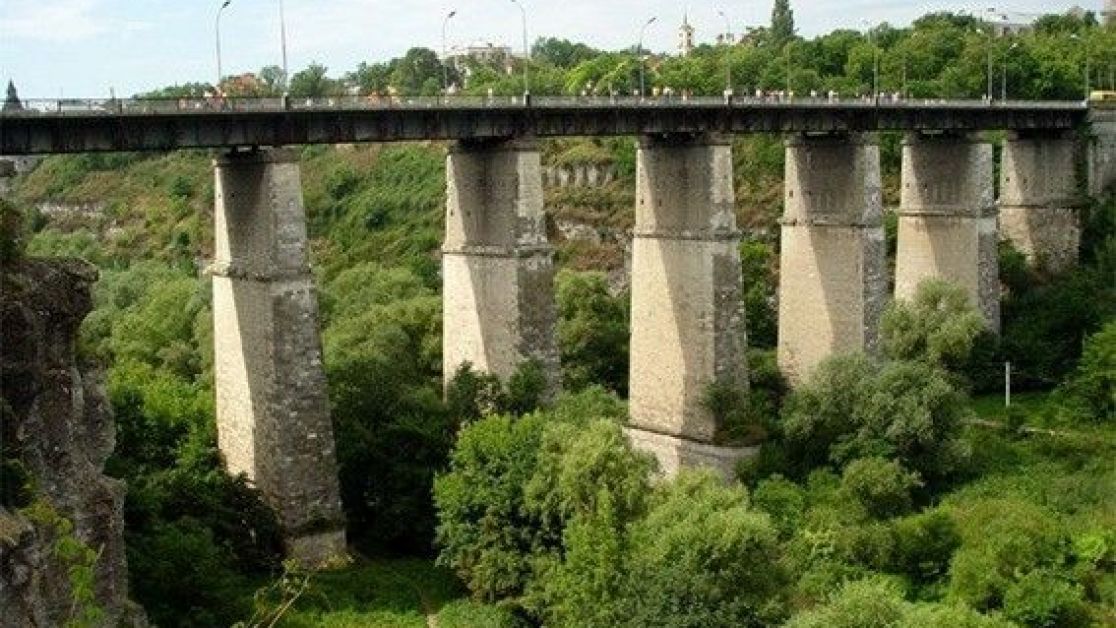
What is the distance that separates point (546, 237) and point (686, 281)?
508 cm

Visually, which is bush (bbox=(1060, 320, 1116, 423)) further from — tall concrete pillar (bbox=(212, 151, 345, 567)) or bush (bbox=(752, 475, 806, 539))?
tall concrete pillar (bbox=(212, 151, 345, 567))

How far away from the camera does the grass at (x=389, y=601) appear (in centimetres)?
3114

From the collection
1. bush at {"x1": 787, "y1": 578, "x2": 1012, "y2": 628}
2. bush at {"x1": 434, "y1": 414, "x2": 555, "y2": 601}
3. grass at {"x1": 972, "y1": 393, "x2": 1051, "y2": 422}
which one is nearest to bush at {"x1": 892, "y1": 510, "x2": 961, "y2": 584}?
bush at {"x1": 787, "y1": 578, "x2": 1012, "y2": 628}

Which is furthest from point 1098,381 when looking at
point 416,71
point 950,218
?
point 416,71

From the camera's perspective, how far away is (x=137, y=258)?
339 ft

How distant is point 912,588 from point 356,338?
23.3m

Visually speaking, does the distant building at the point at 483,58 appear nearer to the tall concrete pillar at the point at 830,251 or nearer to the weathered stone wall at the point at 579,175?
the weathered stone wall at the point at 579,175

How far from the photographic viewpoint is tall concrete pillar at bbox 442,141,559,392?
38312 mm

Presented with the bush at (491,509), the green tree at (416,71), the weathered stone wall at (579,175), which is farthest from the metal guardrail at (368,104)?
the green tree at (416,71)

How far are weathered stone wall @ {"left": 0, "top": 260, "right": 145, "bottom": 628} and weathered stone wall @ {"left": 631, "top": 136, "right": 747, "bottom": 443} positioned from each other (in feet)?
83.5

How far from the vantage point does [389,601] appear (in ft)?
108

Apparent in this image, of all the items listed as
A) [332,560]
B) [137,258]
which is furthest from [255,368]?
[137,258]

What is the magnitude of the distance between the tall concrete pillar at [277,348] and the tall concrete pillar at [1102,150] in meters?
47.5

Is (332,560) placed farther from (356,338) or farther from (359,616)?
(356,338)
